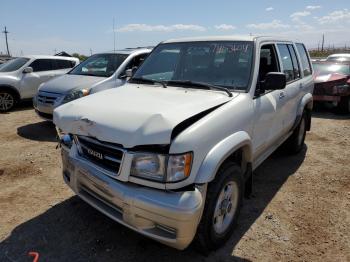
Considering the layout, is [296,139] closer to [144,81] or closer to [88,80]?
[144,81]

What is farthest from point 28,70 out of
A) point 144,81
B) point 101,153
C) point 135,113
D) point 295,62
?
point 135,113

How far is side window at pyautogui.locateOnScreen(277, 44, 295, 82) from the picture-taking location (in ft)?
15.7

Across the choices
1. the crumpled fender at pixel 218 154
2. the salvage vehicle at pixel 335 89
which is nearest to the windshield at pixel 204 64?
the crumpled fender at pixel 218 154

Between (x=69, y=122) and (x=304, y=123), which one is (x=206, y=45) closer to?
(x=69, y=122)

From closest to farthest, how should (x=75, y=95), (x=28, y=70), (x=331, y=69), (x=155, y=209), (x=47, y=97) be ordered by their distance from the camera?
(x=155, y=209) → (x=75, y=95) → (x=47, y=97) → (x=28, y=70) → (x=331, y=69)

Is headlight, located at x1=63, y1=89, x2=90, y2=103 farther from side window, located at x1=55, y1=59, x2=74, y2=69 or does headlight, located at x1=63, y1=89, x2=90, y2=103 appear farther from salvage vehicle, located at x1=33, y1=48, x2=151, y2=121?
side window, located at x1=55, y1=59, x2=74, y2=69

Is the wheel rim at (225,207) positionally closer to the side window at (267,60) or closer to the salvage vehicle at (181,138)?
the salvage vehicle at (181,138)

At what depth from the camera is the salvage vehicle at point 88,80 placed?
711cm

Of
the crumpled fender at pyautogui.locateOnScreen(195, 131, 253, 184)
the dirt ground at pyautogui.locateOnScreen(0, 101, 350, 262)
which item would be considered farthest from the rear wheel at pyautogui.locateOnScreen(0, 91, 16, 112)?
the crumpled fender at pyautogui.locateOnScreen(195, 131, 253, 184)

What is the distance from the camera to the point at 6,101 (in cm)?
995

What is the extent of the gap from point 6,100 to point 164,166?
884 cm

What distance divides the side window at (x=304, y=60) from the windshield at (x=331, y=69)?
4.64 m

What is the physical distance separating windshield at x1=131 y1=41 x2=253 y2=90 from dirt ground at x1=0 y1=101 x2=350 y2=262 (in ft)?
5.19

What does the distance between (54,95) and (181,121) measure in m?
5.18
